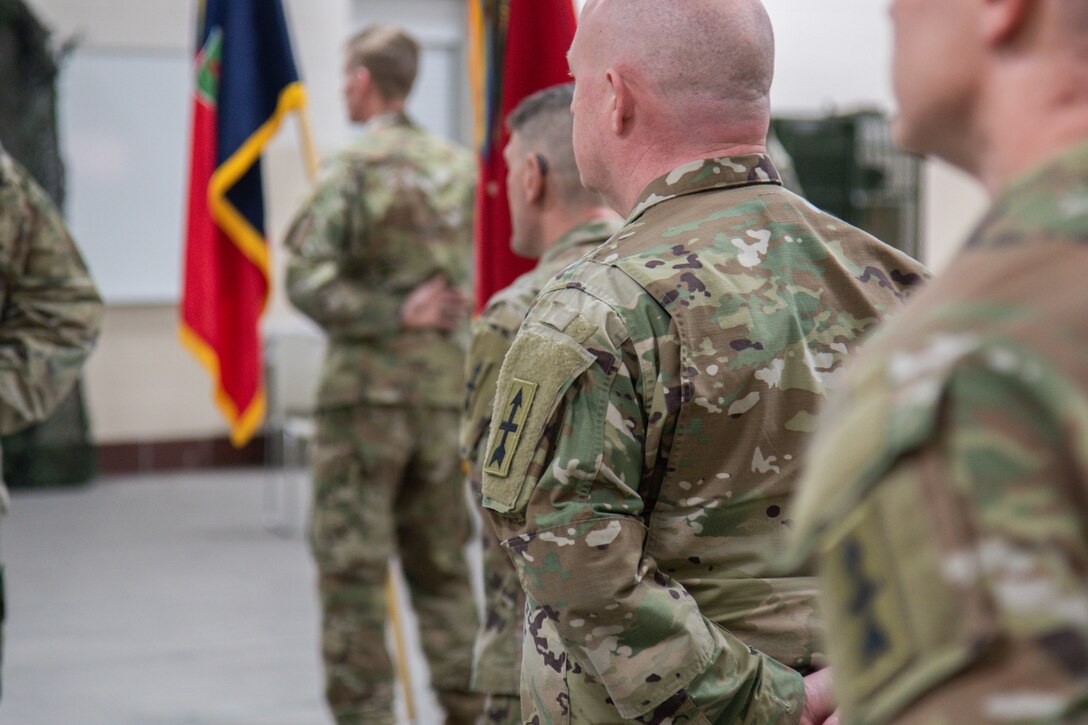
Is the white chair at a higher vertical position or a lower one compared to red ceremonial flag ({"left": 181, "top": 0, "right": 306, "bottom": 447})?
lower

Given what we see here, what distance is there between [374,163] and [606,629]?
2417 mm

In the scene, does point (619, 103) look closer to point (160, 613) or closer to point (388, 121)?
point (388, 121)

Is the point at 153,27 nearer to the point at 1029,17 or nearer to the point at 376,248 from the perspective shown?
the point at 376,248

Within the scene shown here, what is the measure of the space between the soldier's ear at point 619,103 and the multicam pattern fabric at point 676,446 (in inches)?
3.0

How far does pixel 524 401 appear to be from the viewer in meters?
1.26

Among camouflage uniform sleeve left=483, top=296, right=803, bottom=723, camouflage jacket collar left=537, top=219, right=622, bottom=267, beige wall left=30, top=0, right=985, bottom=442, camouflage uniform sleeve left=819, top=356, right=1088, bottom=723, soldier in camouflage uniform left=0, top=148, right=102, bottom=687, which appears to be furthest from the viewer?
beige wall left=30, top=0, right=985, bottom=442

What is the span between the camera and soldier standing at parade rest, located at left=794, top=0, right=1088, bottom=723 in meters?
0.60

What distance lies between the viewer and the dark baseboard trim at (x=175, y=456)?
7.52 m

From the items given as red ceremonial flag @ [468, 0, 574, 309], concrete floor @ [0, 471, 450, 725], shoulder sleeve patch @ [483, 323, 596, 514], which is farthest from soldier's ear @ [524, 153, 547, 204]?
concrete floor @ [0, 471, 450, 725]

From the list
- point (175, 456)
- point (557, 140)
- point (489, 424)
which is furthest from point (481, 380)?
point (175, 456)

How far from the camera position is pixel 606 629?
1251 millimetres

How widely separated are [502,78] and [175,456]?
5.50 m

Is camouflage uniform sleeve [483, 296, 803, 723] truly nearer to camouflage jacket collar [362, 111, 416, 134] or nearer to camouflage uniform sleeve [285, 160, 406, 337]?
camouflage uniform sleeve [285, 160, 406, 337]

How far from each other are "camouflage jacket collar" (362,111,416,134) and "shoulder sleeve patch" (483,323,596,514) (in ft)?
7.82
